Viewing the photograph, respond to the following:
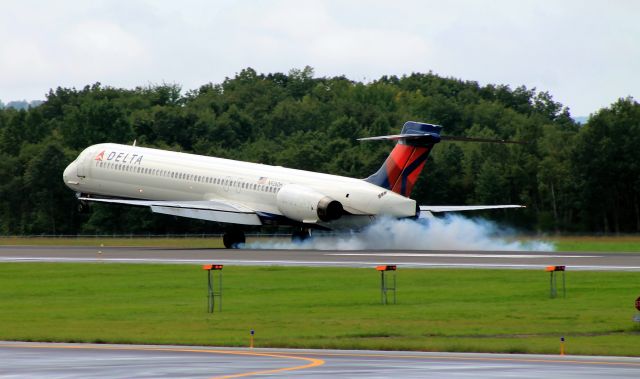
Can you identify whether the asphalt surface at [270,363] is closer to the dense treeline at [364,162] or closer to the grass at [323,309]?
the grass at [323,309]

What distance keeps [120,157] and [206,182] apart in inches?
239

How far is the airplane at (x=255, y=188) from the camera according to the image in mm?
72938

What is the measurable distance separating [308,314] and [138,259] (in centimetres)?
2484

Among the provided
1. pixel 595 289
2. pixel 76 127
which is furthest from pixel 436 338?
pixel 76 127

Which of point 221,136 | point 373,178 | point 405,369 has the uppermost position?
point 221,136

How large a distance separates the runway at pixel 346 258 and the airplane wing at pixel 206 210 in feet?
6.45

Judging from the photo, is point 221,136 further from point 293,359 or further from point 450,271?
point 293,359

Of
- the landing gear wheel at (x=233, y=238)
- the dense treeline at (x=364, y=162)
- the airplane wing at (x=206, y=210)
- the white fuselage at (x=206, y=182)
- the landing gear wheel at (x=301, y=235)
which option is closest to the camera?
the white fuselage at (x=206, y=182)

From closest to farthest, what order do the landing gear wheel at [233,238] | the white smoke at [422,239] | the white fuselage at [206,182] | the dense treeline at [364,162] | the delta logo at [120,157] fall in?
the white fuselage at [206,182] < the white smoke at [422,239] < the landing gear wheel at [233,238] < the delta logo at [120,157] < the dense treeline at [364,162]

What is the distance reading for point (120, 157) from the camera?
267 ft

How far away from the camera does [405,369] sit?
27484 millimetres

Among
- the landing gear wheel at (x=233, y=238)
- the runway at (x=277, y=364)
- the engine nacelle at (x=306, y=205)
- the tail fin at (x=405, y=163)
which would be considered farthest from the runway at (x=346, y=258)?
the runway at (x=277, y=364)

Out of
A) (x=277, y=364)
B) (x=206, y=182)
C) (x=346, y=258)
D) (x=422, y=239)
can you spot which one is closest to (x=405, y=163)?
(x=422, y=239)

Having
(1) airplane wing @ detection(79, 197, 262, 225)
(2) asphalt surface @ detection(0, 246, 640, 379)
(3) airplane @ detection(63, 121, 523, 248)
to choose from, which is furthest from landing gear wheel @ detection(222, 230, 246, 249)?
(2) asphalt surface @ detection(0, 246, 640, 379)
